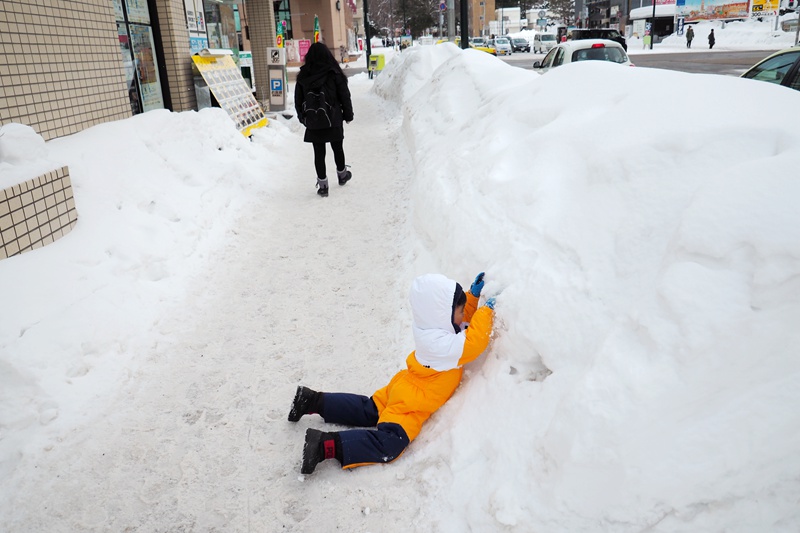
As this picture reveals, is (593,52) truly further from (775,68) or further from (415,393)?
(415,393)

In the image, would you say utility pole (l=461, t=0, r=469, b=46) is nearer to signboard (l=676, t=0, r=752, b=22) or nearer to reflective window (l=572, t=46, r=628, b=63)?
reflective window (l=572, t=46, r=628, b=63)

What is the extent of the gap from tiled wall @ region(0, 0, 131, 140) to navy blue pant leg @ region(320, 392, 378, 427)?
4260 mm

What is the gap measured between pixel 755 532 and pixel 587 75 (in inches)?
159

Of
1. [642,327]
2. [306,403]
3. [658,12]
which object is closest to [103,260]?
[306,403]

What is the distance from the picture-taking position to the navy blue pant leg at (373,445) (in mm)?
2924

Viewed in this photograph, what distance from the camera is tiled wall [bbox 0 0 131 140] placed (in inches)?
213

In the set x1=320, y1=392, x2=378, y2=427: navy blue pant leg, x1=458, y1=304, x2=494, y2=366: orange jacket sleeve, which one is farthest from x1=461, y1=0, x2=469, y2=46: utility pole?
x1=320, y1=392, x2=378, y2=427: navy blue pant leg

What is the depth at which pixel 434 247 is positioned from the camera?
16.4 ft

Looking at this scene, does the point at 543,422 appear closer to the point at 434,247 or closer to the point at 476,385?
the point at 476,385

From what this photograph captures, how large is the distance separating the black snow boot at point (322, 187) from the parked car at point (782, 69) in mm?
5260

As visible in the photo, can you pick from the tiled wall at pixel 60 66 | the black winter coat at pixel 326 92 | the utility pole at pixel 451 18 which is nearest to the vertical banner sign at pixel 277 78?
the tiled wall at pixel 60 66

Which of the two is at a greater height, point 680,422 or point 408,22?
point 408,22

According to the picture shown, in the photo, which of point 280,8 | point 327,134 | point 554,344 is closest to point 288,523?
point 554,344

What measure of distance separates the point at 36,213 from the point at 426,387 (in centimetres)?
326
